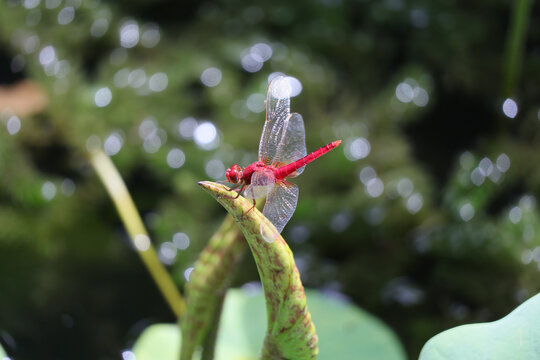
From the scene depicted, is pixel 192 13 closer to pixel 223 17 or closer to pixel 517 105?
pixel 223 17

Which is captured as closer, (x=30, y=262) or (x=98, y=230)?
(x=30, y=262)

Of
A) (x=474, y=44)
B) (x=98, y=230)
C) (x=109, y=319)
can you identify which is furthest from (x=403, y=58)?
(x=109, y=319)

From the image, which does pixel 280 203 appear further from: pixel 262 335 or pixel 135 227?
pixel 135 227

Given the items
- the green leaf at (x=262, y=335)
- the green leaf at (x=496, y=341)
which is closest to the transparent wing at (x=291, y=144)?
the green leaf at (x=496, y=341)

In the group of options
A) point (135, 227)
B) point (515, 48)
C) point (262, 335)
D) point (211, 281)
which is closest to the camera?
point (211, 281)

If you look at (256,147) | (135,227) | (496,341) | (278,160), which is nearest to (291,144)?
(278,160)
